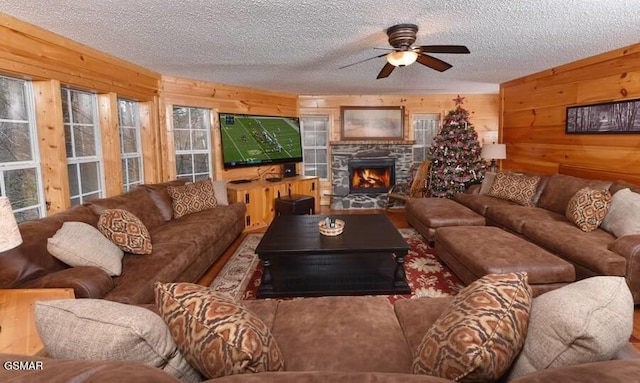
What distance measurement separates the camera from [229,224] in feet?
14.4

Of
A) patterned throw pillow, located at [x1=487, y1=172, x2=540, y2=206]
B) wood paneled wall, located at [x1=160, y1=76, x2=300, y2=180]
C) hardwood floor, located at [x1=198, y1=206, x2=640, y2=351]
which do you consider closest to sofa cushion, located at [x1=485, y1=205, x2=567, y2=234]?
patterned throw pillow, located at [x1=487, y1=172, x2=540, y2=206]

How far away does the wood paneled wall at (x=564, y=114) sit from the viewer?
3861 millimetres

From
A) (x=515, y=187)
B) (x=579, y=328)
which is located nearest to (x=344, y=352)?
(x=579, y=328)

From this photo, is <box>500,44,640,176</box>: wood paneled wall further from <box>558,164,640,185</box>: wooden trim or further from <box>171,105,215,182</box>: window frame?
<box>171,105,215,182</box>: window frame

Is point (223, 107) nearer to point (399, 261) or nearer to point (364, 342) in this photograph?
point (399, 261)

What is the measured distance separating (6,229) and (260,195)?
427 centimetres

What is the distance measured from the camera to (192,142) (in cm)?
577

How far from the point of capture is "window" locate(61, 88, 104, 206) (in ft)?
12.0

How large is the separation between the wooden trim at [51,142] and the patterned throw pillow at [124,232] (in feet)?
2.51

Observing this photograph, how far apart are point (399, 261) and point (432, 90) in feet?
15.0

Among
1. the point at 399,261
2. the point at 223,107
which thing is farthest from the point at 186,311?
the point at 223,107

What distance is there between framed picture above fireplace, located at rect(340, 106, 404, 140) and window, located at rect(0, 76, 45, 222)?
17.4ft

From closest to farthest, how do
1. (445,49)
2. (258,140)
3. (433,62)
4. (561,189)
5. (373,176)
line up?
1. (445,49)
2. (433,62)
3. (561,189)
4. (258,140)
5. (373,176)

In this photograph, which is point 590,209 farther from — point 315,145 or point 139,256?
point 315,145
